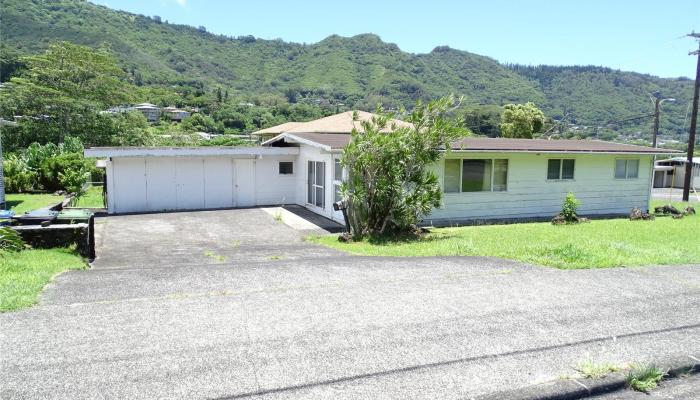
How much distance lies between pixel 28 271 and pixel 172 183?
11.4m

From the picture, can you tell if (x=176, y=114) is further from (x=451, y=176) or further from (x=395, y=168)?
(x=395, y=168)

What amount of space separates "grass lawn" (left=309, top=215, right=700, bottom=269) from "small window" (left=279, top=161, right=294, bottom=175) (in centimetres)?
720

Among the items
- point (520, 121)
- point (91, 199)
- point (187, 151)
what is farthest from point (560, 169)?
point (520, 121)

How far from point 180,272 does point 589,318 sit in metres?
5.55

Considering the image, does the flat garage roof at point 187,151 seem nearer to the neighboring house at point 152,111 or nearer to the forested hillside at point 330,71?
the forested hillside at point 330,71

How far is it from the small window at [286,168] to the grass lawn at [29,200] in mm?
8201

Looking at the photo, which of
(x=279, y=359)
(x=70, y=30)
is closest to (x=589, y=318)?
(x=279, y=359)

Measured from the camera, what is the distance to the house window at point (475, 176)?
50.7 feet

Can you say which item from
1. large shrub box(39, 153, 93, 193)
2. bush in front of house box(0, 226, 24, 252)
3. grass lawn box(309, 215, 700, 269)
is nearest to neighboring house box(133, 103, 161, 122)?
large shrub box(39, 153, 93, 193)

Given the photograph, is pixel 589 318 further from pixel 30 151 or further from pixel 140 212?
pixel 30 151

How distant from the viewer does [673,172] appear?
3506 cm

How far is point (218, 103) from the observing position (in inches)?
3467

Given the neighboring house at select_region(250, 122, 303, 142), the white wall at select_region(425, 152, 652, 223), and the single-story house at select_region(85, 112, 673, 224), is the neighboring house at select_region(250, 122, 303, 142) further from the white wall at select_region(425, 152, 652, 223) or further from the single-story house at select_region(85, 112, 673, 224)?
the white wall at select_region(425, 152, 652, 223)

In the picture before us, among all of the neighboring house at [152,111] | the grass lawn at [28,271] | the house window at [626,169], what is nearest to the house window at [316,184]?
the grass lawn at [28,271]
